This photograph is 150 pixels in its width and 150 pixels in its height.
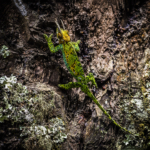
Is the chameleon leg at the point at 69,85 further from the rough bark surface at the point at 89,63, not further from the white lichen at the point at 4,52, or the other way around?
the white lichen at the point at 4,52

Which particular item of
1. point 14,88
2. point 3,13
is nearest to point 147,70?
point 14,88

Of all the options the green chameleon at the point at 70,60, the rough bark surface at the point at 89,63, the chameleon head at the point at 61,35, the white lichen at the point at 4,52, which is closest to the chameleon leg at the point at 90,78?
the green chameleon at the point at 70,60

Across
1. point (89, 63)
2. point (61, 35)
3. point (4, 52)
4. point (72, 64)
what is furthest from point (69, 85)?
point (4, 52)

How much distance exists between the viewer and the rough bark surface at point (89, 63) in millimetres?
2793

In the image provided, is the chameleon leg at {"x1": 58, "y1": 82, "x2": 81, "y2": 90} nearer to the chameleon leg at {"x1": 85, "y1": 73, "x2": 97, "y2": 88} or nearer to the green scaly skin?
the green scaly skin

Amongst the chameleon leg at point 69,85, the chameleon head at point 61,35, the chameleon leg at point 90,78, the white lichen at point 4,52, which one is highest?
the chameleon head at point 61,35

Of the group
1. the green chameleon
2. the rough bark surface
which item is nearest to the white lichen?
the rough bark surface

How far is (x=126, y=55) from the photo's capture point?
3705 mm

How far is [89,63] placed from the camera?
11.4 ft

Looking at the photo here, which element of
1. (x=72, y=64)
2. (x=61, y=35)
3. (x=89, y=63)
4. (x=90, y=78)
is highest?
(x=61, y=35)

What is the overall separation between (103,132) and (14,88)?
2.04m

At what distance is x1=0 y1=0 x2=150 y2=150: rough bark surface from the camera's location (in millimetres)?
2793

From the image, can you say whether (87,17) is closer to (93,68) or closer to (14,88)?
(93,68)

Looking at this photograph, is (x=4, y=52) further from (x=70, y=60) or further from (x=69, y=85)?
(x=69, y=85)
